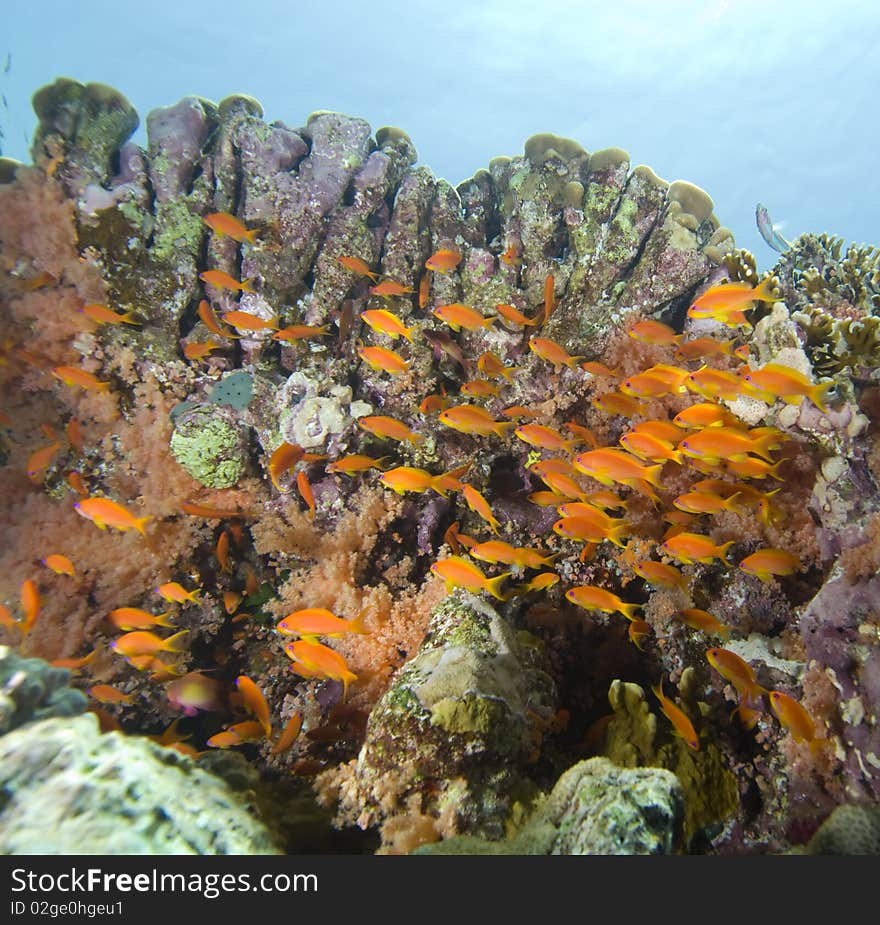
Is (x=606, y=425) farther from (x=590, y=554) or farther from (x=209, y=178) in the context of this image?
(x=209, y=178)

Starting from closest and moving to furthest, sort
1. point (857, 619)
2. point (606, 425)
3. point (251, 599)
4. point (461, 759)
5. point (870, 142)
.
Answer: point (461, 759), point (857, 619), point (606, 425), point (251, 599), point (870, 142)

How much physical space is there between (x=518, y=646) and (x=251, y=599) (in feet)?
10.1

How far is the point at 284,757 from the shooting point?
12.8 feet

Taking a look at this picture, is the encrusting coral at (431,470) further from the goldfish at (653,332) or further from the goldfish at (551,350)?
the goldfish at (551,350)

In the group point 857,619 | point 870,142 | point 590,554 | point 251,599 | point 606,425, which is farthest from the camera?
point 870,142

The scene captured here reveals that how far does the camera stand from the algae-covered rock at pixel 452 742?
2762 mm

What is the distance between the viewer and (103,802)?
1621 mm

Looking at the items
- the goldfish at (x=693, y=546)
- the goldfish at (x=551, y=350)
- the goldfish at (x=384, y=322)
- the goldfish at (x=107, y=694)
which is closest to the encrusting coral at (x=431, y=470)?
the goldfish at (x=693, y=546)

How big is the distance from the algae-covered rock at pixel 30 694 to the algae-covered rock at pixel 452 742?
1599 mm

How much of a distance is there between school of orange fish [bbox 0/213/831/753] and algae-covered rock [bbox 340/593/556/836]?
0.49 metres

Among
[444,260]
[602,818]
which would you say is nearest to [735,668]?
[602,818]

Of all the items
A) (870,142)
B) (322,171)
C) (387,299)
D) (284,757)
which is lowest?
(284,757)

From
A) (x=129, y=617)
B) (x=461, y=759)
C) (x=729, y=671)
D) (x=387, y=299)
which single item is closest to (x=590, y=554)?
(x=729, y=671)

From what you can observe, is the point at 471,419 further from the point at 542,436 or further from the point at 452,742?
the point at 452,742
